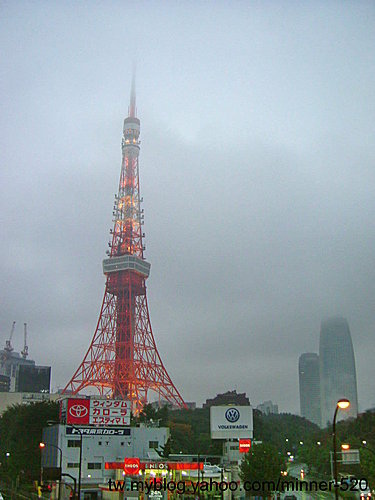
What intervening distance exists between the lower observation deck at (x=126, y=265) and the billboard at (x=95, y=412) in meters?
46.9

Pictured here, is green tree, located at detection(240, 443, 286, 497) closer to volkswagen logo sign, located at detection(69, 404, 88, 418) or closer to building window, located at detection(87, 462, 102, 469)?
building window, located at detection(87, 462, 102, 469)

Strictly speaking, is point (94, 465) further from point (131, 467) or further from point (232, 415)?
point (232, 415)

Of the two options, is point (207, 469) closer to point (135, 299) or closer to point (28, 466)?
Answer: point (28, 466)

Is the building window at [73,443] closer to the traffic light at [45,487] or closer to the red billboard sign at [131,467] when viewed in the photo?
the traffic light at [45,487]

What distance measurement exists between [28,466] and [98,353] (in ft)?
117

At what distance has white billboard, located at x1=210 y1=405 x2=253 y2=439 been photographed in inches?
2331

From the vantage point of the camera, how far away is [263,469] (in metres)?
44.0

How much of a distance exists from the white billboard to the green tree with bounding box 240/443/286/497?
1360 cm

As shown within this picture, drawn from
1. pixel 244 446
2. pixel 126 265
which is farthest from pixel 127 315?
pixel 244 446

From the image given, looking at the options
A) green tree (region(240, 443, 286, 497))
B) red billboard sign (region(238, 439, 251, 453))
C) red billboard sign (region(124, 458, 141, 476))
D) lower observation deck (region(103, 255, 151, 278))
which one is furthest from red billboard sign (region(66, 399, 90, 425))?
lower observation deck (region(103, 255, 151, 278))

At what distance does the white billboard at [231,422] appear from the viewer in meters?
59.2

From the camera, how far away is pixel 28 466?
6372cm

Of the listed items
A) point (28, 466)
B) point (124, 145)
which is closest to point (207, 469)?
point (28, 466)

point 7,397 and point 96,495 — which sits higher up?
point 7,397
